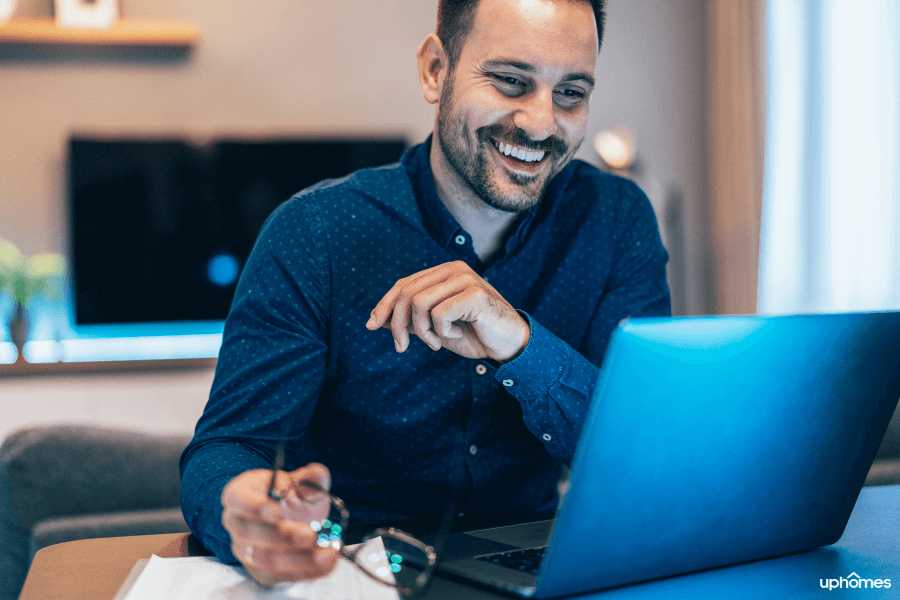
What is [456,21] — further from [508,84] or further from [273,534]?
[273,534]

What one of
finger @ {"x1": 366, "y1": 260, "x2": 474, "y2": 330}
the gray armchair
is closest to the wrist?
finger @ {"x1": 366, "y1": 260, "x2": 474, "y2": 330}

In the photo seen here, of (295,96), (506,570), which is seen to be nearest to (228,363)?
(506,570)

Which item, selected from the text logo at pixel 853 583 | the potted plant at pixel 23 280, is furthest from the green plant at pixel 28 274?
the text logo at pixel 853 583

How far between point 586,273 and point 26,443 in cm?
125

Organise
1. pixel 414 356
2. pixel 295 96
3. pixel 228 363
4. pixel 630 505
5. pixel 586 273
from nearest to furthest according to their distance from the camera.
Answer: pixel 630 505 < pixel 228 363 < pixel 414 356 < pixel 586 273 < pixel 295 96

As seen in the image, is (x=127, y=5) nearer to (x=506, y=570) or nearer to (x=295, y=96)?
(x=295, y=96)

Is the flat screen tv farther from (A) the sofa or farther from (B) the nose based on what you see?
(B) the nose

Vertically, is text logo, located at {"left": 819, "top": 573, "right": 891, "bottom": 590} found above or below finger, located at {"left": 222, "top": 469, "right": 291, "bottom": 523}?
below

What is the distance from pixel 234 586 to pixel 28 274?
3.00 metres

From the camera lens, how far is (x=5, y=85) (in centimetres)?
304

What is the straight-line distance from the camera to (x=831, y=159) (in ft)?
9.13

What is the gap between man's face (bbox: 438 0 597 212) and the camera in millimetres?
943

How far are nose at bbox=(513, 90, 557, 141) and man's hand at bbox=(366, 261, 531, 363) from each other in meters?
0.32

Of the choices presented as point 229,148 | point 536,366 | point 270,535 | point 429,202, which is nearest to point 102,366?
point 229,148
